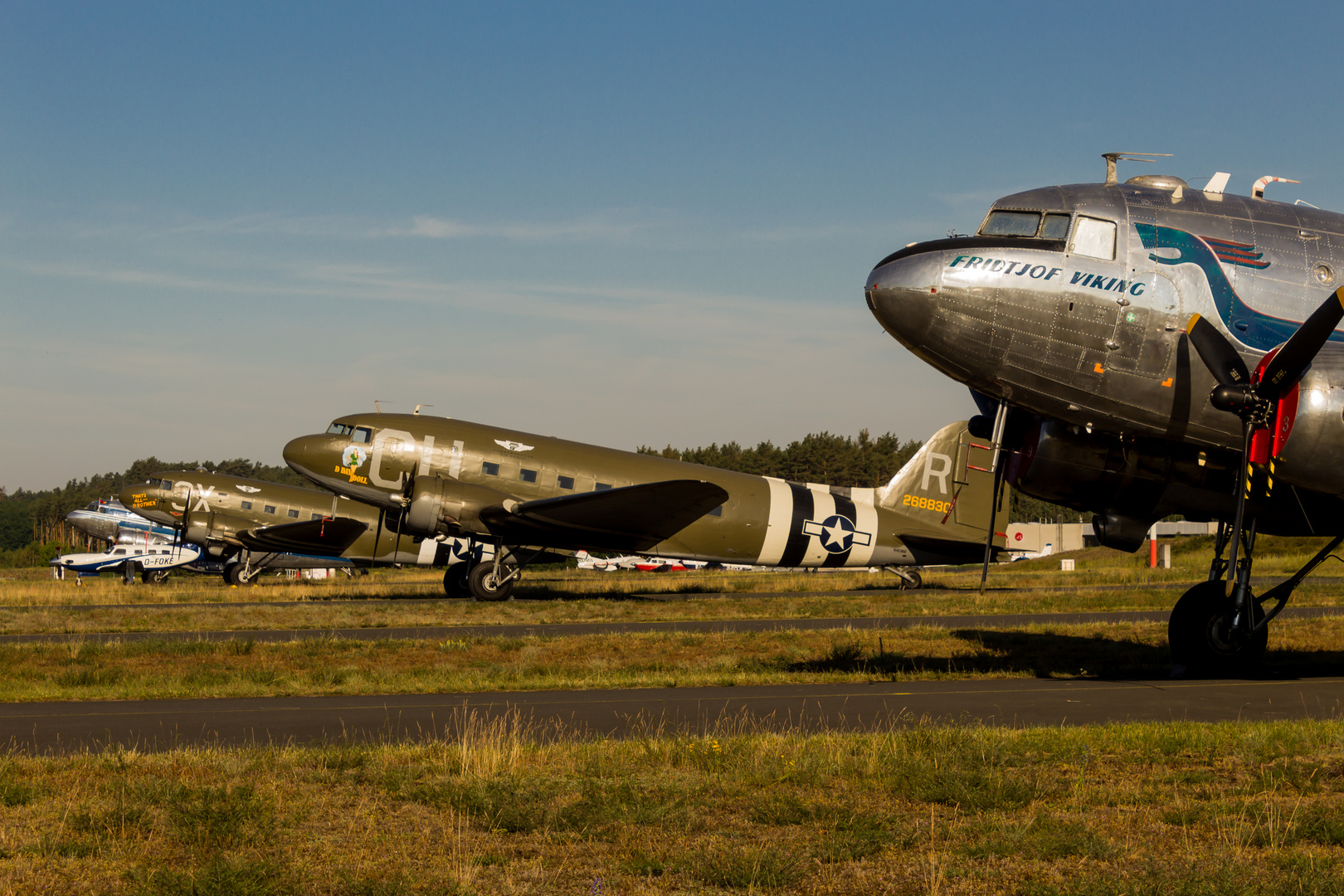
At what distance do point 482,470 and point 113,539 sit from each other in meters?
44.2

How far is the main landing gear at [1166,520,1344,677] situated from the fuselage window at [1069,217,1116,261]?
4.30 m

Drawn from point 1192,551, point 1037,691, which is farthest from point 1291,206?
point 1192,551

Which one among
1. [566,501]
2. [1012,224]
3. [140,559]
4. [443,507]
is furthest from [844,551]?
[140,559]

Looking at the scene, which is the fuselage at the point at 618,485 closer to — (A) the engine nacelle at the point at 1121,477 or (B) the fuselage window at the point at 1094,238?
(A) the engine nacelle at the point at 1121,477

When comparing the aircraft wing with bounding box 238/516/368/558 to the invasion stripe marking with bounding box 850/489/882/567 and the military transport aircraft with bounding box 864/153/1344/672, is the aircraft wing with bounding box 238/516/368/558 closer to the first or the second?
the invasion stripe marking with bounding box 850/489/882/567

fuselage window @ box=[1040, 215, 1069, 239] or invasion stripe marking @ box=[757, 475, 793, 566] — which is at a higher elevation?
fuselage window @ box=[1040, 215, 1069, 239]

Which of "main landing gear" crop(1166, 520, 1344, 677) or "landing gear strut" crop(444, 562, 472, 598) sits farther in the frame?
"landing gear strut" crop(444, 562, 472, 598)

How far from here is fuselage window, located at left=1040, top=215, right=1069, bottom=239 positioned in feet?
46.6

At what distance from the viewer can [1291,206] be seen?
49.3ft

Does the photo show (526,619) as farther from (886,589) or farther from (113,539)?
(113,539)

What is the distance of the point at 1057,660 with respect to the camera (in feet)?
63.1

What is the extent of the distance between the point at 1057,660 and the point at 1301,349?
26.7 feet

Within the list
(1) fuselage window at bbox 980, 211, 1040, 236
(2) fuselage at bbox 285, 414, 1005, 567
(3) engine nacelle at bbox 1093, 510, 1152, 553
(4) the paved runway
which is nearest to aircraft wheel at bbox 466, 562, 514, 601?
(2) fuselage at bbox 285, 414, 1005, 567

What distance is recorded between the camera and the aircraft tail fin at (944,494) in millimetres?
38875
